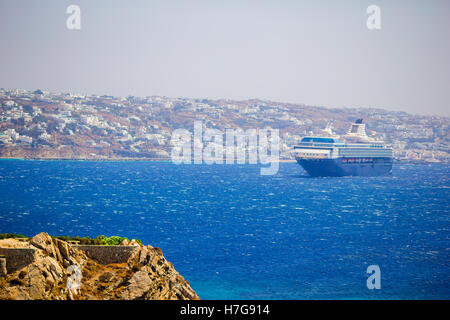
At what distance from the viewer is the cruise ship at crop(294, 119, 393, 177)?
116312 mm

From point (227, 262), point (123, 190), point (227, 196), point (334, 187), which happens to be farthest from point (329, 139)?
point (227, 262)

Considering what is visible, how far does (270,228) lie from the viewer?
195 ft

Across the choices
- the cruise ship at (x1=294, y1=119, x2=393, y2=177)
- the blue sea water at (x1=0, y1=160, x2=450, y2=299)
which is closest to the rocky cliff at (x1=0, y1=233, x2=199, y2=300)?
the blue sea water at (x1=0, y1=160, x2=450, y2=299)

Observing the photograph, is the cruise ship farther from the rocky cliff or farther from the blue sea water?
the rocky cliff

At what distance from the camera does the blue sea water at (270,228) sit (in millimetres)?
38875

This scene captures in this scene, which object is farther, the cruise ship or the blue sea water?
the cruise ship

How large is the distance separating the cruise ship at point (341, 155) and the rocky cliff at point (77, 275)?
90885 millimetres

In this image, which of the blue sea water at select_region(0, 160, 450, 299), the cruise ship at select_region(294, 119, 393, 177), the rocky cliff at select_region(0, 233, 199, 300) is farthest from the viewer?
the cruise ship at select_region(294, 119, 393, 177)

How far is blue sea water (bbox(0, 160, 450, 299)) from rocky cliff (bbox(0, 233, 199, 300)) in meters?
9.64

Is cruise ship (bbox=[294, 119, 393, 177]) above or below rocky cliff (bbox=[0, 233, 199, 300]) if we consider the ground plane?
below

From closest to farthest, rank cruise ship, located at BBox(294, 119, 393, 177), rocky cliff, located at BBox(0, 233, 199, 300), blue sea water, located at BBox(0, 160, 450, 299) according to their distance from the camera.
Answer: rocky cliff, located at BBox(0, 233, 199, 300) → blue sea water, located at BBox(0, 160, 450, 299) → cruise ship, located at BBox(294, 119, 393, 177)

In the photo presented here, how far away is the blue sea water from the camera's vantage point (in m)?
38.9

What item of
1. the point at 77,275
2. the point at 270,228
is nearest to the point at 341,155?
the point at 270,228
